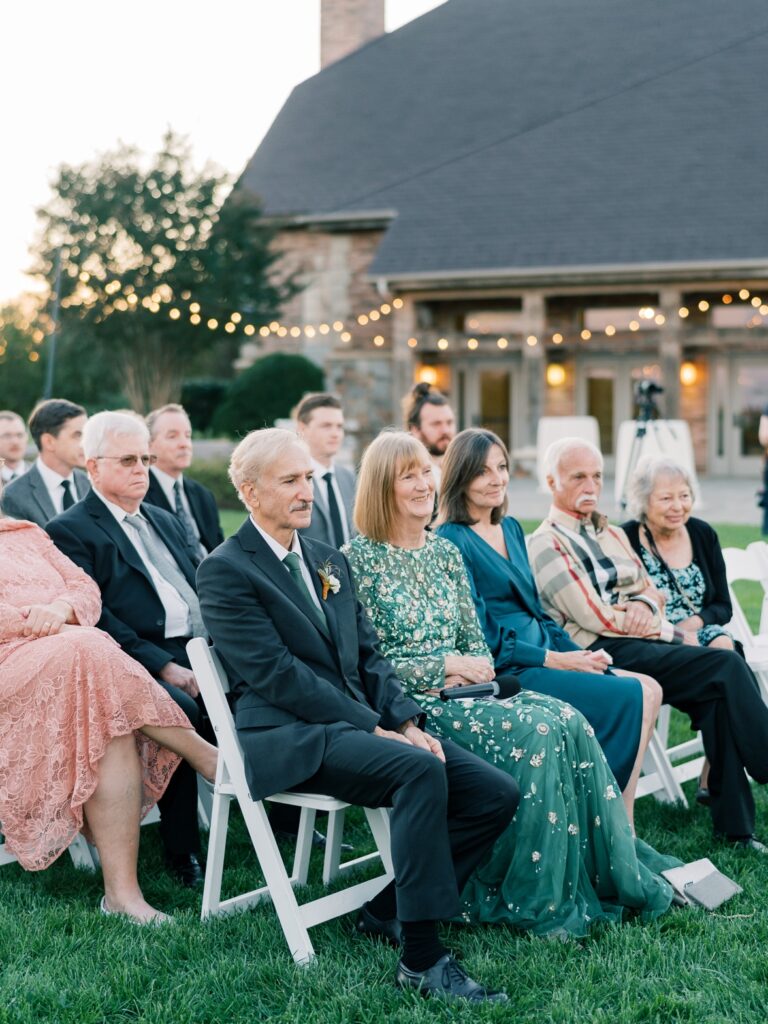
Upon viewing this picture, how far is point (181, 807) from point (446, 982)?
1.43 meters

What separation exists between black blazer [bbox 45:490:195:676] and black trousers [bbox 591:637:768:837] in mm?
1945

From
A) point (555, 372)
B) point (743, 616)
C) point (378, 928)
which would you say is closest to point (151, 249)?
point (555, 372)

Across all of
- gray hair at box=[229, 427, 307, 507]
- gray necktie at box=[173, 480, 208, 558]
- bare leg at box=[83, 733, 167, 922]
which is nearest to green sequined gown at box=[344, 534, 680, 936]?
gray hair at box=[229, 427, 307, 507]

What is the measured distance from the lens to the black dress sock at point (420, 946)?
3.28 m

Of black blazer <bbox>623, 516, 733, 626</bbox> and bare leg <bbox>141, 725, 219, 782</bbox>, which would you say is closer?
bare leg <bbox>141, 725, 219, 782</bbox>

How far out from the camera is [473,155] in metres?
25.8

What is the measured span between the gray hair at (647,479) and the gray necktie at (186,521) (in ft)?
6.57

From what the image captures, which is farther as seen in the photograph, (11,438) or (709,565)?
(11,438)

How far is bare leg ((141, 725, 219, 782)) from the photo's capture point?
402 cm

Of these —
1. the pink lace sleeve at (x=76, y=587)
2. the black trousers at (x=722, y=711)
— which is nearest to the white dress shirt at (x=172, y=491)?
the pink lace sleeve at (x=76, y=587)

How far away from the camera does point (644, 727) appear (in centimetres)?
432

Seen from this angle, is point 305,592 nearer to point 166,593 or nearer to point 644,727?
point 166,593

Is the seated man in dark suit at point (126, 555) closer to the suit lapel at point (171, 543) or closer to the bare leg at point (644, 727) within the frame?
the suit lapel at point (171, 543)

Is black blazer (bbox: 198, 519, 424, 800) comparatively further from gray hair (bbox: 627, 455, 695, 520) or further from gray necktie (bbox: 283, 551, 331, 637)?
gray hair (bbox: 627, 455, 695, 520)
